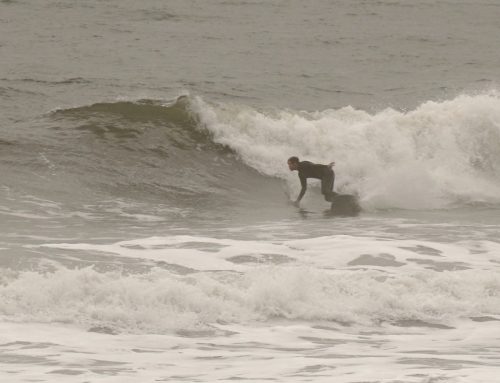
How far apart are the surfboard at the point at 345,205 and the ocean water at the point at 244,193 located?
221 millimetres

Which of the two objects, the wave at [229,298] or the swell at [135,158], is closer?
the wave at [229,298]

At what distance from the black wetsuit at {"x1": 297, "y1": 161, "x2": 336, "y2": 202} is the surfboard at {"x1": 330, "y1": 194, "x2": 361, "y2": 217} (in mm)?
139

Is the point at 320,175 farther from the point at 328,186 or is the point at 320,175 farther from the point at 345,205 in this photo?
the point at 345,205

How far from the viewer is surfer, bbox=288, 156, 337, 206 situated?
1681cm

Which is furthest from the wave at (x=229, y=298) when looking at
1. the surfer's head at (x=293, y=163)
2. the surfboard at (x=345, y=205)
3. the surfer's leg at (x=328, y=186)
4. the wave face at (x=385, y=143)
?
the wave face at (x=385, y=143)

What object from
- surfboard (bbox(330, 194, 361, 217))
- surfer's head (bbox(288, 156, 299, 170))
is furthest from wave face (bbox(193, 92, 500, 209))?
surfer's head (bbox(288, 156, 299, 170))

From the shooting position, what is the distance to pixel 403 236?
45.3 feet

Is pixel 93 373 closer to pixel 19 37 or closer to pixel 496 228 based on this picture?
pixel 496 228

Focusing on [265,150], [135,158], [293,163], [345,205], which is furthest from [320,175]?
[135,158]

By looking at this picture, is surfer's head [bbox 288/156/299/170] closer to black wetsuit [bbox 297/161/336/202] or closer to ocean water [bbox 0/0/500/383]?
black wetsuit [bbox 297/161/336/202]

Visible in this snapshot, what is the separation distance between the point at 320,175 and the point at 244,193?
1447mm

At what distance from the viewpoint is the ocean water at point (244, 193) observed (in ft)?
30.3

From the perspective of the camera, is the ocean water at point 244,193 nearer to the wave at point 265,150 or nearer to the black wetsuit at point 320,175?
the wave at point 265,150

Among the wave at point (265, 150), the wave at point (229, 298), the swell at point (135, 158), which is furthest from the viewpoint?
the wave at point (265, 150)
